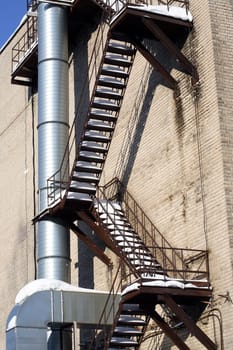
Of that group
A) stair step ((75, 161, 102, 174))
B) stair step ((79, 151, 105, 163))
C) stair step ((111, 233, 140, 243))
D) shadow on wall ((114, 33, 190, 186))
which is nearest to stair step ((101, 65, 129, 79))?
shadow on wall ((114, 33, 190, 186))

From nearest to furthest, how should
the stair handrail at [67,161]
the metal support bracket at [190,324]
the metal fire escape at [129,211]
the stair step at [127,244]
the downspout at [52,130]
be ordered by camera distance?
the metal support bracket at [190,324], the metal fire escape at [129,211], the stair step at [127,244], the stair handrail at [67,161], the downspout at [52,130]

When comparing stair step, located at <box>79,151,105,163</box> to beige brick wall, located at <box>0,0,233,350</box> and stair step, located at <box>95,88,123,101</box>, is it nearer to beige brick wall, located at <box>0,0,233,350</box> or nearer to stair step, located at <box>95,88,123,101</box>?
beige brick wall, located at <box>0,0,233,350</box>

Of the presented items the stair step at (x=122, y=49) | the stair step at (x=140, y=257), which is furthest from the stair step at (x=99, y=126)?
the stair step at (x=140, y=257)

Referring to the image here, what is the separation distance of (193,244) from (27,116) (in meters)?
12.6

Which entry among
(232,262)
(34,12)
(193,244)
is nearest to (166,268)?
(193,244)

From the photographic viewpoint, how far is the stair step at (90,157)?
1931cm

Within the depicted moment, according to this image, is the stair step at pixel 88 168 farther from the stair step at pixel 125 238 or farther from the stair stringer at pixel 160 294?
the stair stringer at pixel 160 294

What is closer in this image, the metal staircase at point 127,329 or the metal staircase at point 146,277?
the metal staircase at point 146,277

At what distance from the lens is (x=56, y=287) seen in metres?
18.5

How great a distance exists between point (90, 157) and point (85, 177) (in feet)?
1.63

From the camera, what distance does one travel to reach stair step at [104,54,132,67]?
18984 mm

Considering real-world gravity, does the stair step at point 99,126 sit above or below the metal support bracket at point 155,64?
below

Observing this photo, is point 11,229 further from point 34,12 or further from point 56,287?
point 56,287

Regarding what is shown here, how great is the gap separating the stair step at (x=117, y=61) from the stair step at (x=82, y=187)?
288 centimetres
